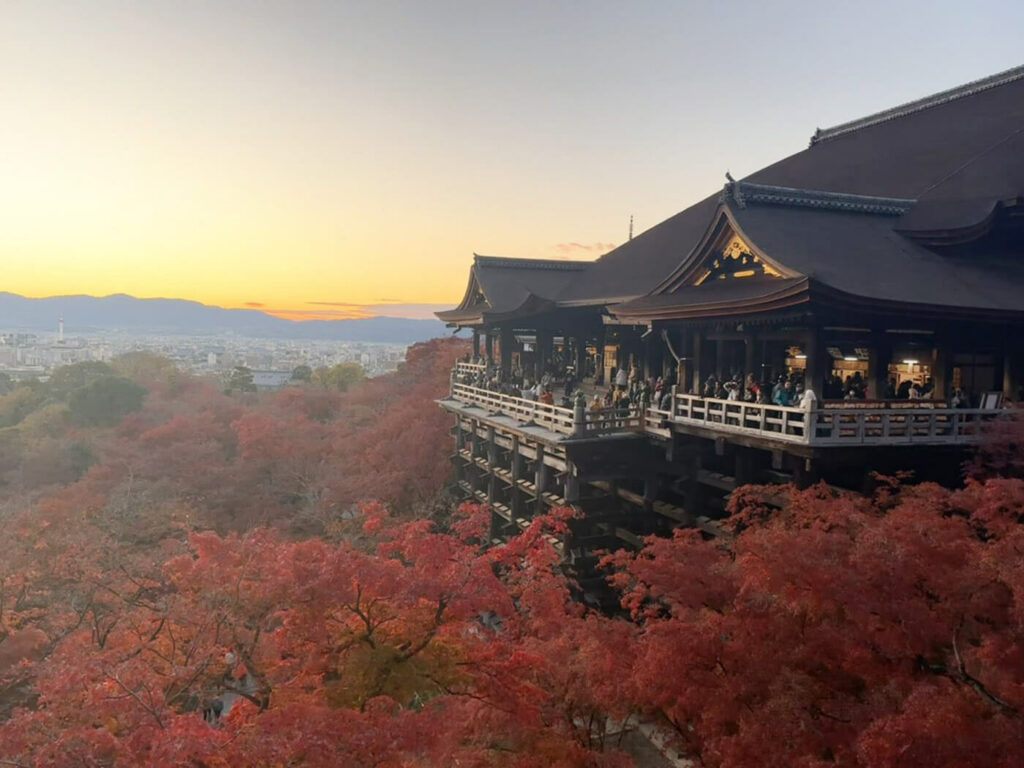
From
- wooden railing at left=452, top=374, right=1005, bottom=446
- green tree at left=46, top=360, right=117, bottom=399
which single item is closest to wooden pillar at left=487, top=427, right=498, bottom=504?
wooden railing at left=452, top=374, right=1005, bottom=446

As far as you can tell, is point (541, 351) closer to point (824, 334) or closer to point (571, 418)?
point (571, 418)

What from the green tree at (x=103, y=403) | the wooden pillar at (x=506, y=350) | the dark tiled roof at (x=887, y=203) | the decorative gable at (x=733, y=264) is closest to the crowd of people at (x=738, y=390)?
the wooden pillar at (x=506, y=350)

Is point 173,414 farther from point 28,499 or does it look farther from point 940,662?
point 940,662

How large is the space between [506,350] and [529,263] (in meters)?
4.29

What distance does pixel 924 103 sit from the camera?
21.6m

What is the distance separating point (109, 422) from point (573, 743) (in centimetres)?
3938

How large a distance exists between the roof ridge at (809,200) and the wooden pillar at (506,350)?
45.9ft

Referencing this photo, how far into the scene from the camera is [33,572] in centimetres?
1686

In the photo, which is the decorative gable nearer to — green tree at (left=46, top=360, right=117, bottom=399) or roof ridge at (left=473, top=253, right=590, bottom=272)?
roof ridge at (left=473, top=253, right=590, bottom=272)

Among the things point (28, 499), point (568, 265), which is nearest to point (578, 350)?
point (568, 265)

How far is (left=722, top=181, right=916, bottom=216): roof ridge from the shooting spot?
14281mm

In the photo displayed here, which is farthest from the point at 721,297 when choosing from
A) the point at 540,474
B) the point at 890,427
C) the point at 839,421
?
Result: the point at 540,474

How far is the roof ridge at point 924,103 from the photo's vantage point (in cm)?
1924

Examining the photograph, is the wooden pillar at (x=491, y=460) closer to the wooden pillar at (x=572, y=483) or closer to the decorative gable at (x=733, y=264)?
the wooden pillar at (x=572, y=483)
